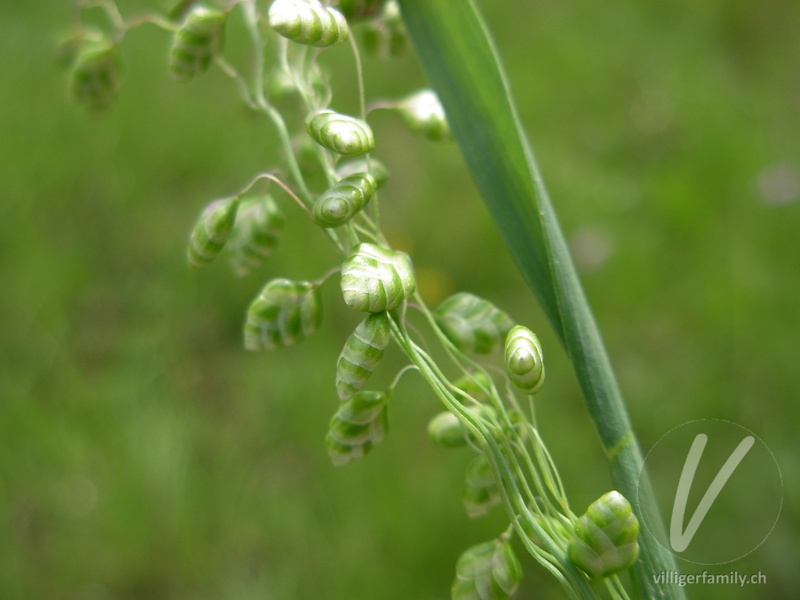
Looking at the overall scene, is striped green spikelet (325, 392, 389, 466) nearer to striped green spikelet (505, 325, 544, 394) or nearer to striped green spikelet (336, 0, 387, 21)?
striped green spikelet (505, 325, 544, 394)

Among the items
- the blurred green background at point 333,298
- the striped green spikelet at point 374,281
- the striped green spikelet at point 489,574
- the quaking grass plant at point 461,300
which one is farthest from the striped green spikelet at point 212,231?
the blurred green background at point 333,298

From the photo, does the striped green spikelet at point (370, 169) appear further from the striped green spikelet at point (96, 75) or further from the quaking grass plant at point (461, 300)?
the striped green spikelet at point (96, 75)

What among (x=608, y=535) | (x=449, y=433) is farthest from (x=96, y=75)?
(x=608, y=535)

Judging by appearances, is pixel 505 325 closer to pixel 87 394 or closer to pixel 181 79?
pixel 181 79

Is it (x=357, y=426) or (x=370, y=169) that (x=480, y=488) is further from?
(x=370, y=169)

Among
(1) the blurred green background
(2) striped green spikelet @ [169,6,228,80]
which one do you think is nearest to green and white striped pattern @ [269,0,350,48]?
(2) striped green spikelet @ [169,6,228,80]

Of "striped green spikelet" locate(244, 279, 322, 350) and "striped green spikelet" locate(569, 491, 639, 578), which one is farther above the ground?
"striped green spikelet" locate(244, 279, 322, 350)

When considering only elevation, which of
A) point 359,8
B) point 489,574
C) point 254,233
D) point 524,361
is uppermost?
point 359,8
